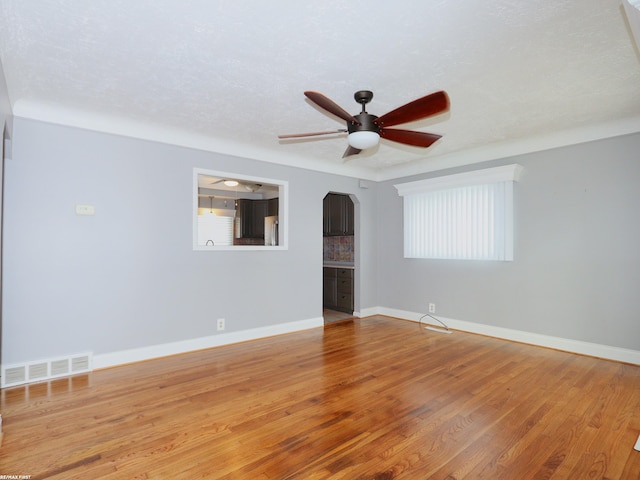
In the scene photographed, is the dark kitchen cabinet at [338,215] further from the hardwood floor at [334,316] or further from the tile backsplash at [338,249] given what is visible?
the hardwood floor at [334,316]

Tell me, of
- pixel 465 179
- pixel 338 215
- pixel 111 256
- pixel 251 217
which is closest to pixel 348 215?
pixel 338 215

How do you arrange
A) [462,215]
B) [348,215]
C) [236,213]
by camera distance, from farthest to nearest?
[236,213], [348,215], [462,215]

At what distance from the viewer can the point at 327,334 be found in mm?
4719

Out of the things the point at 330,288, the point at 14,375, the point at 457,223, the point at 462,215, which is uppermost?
the point at 462,215

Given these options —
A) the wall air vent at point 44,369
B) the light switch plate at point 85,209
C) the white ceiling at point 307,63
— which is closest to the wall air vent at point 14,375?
the wall air vent at point 44,369

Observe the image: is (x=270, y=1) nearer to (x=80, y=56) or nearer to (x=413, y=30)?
(x=413, y=30)

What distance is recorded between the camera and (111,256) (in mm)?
3469

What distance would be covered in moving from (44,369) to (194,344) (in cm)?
137

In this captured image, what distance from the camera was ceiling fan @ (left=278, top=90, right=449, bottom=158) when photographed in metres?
2.18

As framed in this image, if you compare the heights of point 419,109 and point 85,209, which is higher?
point 419,109

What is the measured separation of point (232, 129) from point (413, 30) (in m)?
2.33

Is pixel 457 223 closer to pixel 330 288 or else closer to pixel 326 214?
pixel 326 214

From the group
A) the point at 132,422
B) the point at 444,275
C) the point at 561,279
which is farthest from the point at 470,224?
the point at 132,422

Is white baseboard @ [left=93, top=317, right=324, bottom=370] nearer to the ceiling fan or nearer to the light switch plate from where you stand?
the light switch plate
